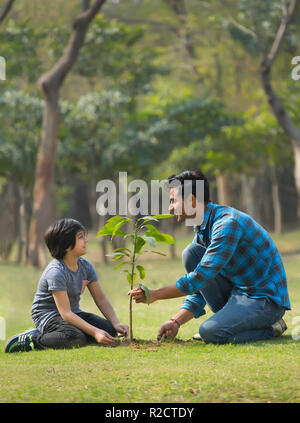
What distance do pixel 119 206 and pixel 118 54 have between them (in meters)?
4.18

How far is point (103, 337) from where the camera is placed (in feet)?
14.4

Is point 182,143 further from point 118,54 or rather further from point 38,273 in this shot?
point 38,273

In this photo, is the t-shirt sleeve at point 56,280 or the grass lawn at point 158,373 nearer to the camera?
the grass lawn at point 158,373

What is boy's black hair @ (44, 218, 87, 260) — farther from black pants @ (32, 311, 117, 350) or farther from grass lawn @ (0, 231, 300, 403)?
grass lawn @ (0, 231, 300, 403)

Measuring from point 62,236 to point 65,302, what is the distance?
47 cm

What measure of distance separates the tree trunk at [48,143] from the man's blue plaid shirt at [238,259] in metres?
9.24

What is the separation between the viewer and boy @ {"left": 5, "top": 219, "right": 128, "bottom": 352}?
14.5ft

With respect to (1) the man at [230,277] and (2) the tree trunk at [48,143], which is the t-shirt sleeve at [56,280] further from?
(2) the tree trunk at [48,143]

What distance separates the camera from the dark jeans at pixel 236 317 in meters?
4.35

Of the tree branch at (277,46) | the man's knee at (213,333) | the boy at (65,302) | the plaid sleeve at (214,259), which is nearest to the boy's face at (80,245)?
the boy at (65,302)

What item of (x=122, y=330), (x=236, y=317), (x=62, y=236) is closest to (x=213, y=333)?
(x=236, y=317)

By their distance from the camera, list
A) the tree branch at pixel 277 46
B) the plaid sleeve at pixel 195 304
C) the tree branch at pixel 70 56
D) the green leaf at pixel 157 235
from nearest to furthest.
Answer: the green leaf at pixel 157 235, the plaid sleeve at pixel 195 304, the tree branch at pixel 70 56, the tree branch at pixel 277 46

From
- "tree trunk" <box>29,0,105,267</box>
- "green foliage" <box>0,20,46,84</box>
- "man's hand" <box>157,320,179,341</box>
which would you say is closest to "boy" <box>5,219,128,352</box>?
"man's hand" <box>157,320,179,341</box>
